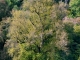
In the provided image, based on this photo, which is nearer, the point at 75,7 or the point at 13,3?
the point at 13,3

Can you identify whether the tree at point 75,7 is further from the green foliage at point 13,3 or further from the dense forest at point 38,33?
the dense forest at point 38,33

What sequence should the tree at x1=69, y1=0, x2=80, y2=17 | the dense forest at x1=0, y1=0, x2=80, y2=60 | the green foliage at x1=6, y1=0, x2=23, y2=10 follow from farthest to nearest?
the tree at x1=69, y1=0, x2=80, y2=17 < the green foliage at x1=6, y1=0, x2=23, y2=10 < the dense forest at x1=0, y1=0, x2=80, y2=60

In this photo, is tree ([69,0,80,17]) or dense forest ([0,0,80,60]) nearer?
dense forest ([0,0,80,60])

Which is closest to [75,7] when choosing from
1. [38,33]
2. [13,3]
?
[13,3]

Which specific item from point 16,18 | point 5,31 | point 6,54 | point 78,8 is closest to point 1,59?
point 6,54

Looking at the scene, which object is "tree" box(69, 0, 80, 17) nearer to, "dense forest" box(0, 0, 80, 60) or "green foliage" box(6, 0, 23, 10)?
"green foliage" box(6, 0, 23, 10)

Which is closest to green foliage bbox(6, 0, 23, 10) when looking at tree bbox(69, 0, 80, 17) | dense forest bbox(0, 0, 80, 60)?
tree bbox(69, 0, 80, 17)

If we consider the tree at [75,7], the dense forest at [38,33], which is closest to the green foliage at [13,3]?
the tree at [75,7]

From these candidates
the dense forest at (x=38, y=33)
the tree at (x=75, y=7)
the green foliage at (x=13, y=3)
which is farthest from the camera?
the tree at (x=75, y=7)

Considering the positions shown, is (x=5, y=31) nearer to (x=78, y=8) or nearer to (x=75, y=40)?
(x=75, y=40)

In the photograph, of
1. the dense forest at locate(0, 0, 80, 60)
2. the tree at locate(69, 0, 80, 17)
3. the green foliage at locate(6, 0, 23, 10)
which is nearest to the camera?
the dense forest at locate(0, 0, 80, 60)

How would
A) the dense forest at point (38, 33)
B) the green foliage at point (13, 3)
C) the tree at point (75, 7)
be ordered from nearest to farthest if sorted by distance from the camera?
the dense forest at point (38, 33) → the green foliage at point (13, 3) → the tree at point (75, 7)

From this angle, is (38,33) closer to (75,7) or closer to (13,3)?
(13,3)
